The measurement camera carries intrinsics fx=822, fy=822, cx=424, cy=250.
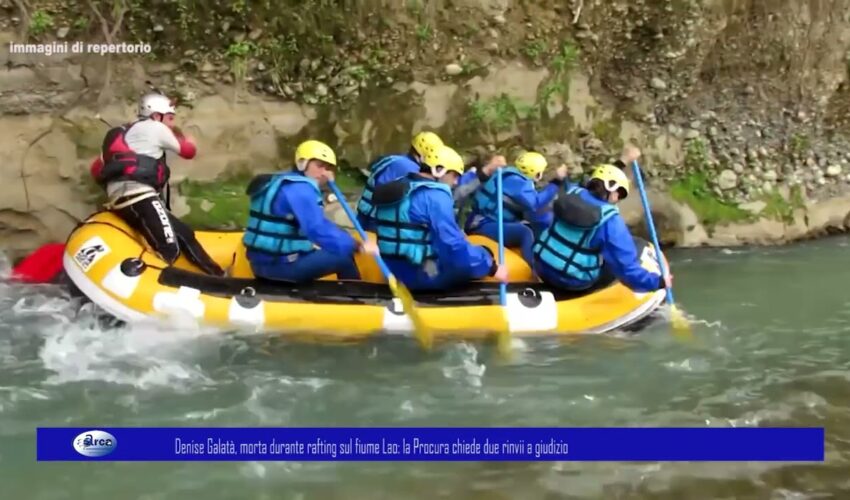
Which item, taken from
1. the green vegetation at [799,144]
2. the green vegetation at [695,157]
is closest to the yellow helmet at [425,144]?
the green vegetation at [695,157]

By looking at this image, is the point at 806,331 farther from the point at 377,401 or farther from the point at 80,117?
the point at 80,117

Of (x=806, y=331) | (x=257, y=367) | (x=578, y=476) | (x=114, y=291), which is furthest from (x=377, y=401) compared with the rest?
(x=806, y=331)

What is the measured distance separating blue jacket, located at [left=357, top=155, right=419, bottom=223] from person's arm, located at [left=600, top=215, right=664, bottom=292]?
170 centimetres

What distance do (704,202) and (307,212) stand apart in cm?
590

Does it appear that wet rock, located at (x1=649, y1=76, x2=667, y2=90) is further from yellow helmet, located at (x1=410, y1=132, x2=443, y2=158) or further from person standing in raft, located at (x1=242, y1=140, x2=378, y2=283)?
person standing in raft, located at (x1=242, y1=140, x2=378, y2=283)

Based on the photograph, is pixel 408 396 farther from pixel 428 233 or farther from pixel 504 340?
pixel 428 233

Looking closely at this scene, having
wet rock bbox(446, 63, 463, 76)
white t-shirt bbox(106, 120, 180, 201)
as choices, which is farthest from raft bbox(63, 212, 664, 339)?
wet rock bbox(446, 63, 463, 76)

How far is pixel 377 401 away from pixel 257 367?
0.90 metres

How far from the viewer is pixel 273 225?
563 cm

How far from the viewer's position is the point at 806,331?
643 centimetres

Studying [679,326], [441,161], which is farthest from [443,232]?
[679,326]

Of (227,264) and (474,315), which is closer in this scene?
(474,315)

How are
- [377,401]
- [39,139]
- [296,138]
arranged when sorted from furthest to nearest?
[296,138] → [39,139] → [377,401]

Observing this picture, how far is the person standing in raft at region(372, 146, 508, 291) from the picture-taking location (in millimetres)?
5602
